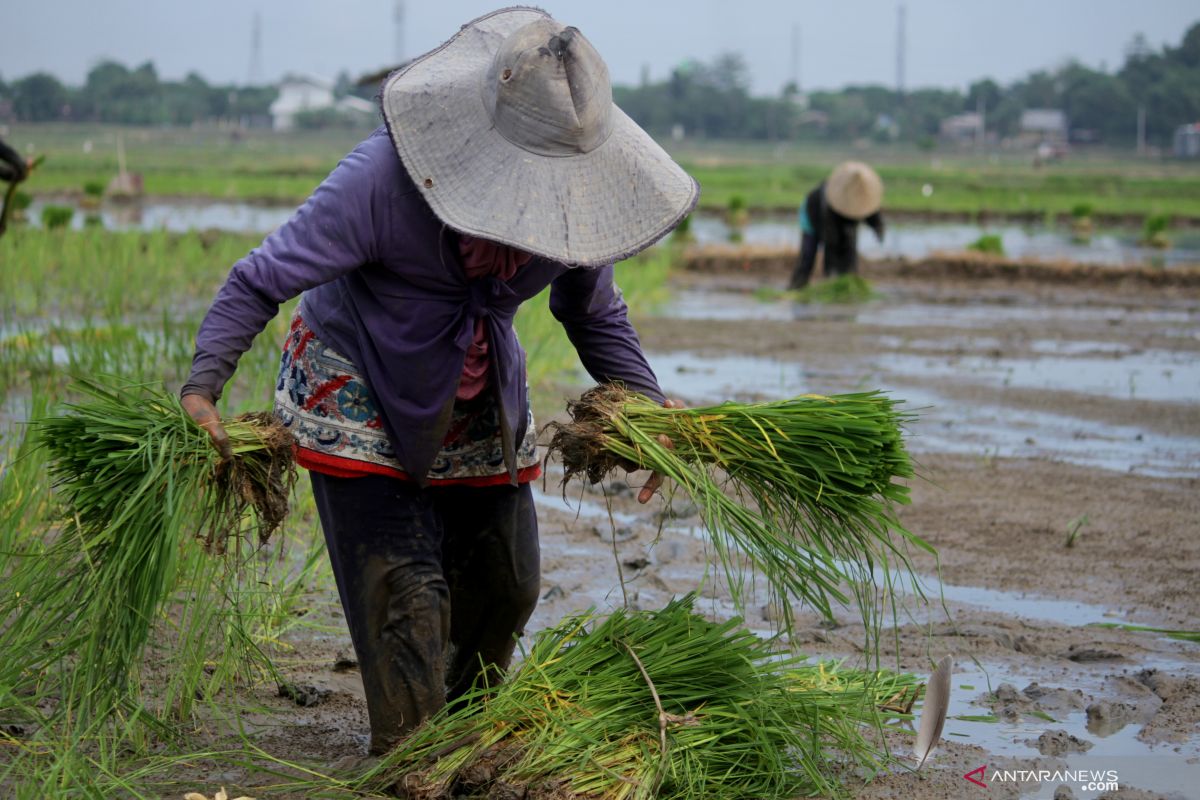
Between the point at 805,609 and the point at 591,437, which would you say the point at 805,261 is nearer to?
the point at 805,609

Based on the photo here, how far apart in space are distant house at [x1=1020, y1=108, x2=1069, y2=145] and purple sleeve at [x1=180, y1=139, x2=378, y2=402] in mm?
90892

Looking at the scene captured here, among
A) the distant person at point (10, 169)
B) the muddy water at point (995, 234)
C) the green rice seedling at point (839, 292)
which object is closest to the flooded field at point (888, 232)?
the muddy water at point (995, 234)

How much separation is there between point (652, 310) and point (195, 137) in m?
72.8

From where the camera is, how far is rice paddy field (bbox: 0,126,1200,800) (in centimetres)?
269

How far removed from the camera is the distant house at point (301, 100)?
95250 millimetres

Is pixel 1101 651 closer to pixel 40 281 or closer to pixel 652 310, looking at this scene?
pixel 40 281

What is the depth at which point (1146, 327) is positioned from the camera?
11.0m

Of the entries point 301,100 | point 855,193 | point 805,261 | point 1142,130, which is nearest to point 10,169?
point 855,193

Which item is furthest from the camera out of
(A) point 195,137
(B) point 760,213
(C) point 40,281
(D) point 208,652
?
(A) point 195,137

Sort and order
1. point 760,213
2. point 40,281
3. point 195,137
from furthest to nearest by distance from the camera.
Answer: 1. point 195,137
2. point 760,213
3. point 40,281

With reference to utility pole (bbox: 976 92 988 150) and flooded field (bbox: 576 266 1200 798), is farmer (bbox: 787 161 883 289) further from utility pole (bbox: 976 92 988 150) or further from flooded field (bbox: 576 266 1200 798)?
utility pole (bbox: 976 92 988 150)

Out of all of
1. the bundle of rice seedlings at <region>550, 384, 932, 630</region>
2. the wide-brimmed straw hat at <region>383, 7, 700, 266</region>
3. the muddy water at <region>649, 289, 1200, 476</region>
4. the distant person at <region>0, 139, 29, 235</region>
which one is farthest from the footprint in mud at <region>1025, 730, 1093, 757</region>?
the distant person at <region>0, 139, 29, 235</region>

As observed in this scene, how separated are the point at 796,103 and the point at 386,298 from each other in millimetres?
99089

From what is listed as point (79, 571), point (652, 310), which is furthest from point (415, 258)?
point (652, 310)
